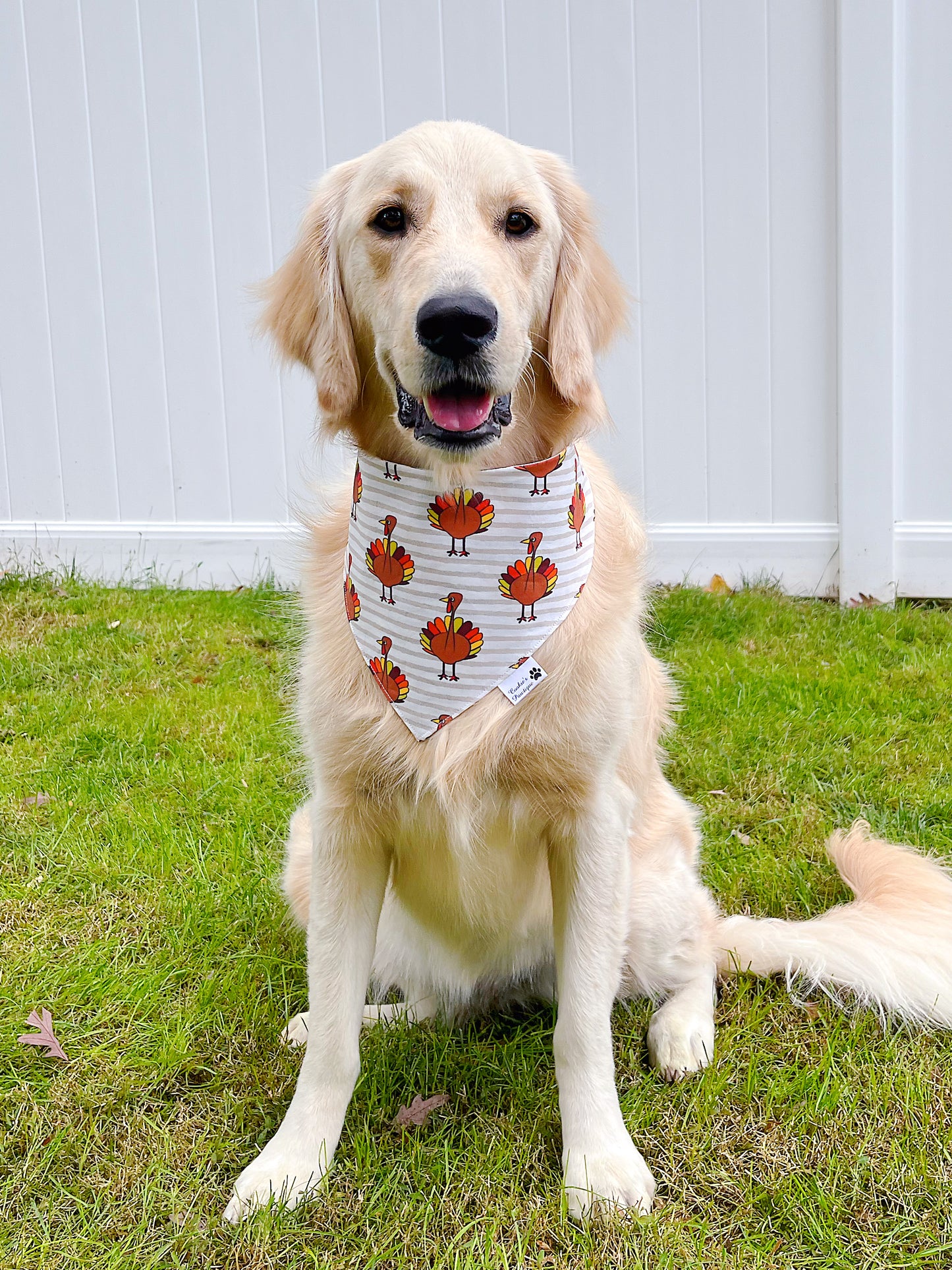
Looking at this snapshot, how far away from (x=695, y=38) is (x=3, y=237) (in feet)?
11.0

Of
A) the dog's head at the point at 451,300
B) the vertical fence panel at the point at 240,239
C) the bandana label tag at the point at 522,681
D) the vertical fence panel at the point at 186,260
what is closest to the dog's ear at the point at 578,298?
the dog's head at the point at 451,300

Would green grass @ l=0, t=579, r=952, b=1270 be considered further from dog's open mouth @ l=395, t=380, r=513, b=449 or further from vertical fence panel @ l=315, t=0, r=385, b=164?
vertical fence panel @ l=315, t=0, r=385, b=164

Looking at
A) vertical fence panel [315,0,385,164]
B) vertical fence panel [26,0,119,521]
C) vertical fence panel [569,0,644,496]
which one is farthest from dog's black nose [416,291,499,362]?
vertical fence panel [26,0,119,521]

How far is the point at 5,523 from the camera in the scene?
5.23 metres

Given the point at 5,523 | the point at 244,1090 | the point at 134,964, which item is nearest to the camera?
the point at 244,1090

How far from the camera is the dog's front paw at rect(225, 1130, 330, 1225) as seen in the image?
1.60m

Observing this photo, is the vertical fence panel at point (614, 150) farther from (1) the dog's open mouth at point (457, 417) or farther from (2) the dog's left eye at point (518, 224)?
(1) the dog's open mouth at point (457, 417)

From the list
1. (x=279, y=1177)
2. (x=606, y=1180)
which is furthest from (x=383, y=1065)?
(x=606, y=1180)

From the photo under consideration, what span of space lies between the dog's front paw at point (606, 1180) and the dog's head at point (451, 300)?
1.14 meters

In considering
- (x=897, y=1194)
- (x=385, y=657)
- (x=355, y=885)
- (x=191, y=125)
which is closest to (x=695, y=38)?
(x=191, y=125)

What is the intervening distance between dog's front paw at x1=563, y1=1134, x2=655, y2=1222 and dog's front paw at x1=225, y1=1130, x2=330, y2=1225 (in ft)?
1.31

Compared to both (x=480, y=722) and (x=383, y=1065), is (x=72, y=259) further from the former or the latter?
(x=383, y=1065)

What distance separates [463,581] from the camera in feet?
5.75

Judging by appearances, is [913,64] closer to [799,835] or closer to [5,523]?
[799,835]
